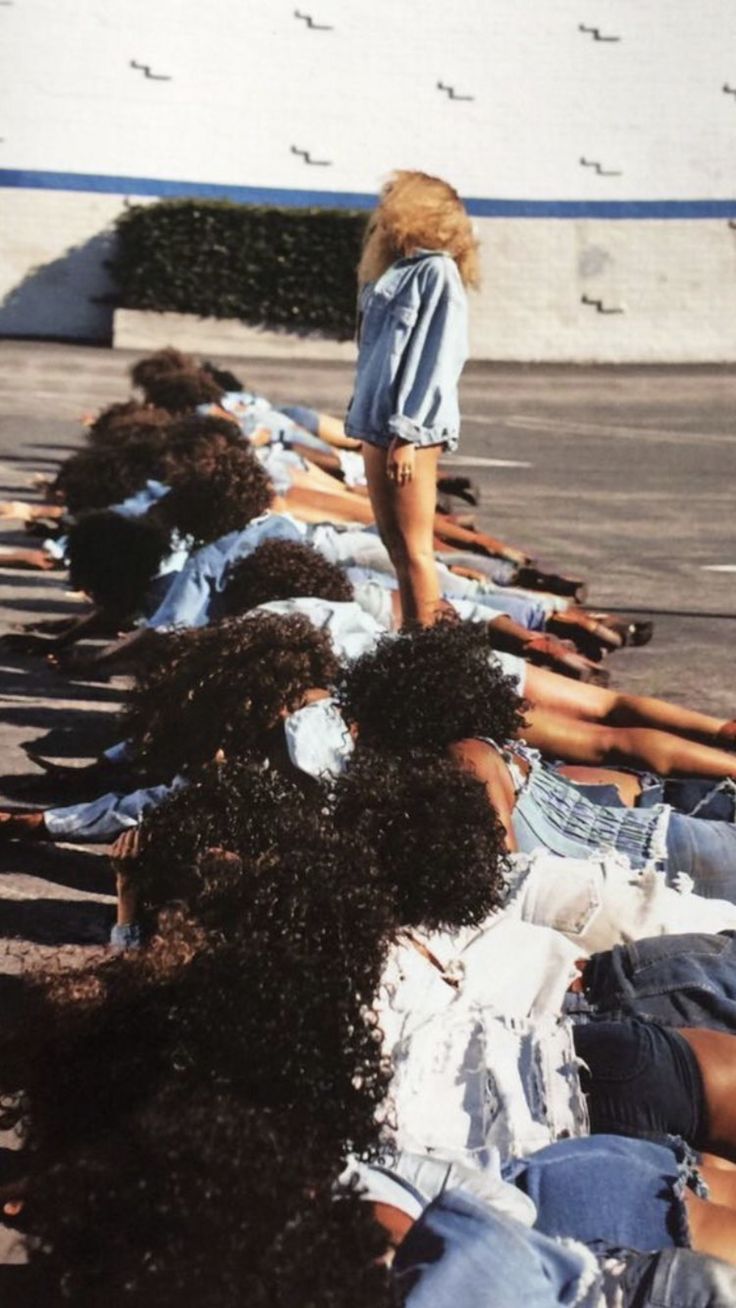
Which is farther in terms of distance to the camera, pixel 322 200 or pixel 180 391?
pixel 322 200

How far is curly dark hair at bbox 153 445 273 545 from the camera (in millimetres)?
7867

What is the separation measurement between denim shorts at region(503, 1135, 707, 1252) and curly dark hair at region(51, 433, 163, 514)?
5962 mm

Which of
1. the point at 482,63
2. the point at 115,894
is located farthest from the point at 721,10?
the point at 115,894

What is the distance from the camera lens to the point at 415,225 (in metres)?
7.36

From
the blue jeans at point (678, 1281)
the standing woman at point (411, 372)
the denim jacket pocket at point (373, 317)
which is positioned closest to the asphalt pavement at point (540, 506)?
the standing woman at point (411, 372)

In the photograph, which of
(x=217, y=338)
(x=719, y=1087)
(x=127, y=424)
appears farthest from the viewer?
(x=217, y=338)

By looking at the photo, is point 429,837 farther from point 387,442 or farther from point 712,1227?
point 387,442

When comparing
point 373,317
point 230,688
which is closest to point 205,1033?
point 230,688

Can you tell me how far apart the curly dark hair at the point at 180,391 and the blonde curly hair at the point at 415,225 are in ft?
14.2

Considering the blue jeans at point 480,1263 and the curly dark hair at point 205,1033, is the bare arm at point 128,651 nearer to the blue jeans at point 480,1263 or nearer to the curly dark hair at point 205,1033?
the curly dark hair at point 205,1033

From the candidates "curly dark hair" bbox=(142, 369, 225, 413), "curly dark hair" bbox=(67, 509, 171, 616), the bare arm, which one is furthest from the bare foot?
"curly dark hair" bbox=(142, 369, 225, 413)

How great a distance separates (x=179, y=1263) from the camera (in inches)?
107

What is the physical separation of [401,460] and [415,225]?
834mm

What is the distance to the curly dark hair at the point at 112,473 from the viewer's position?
932cm
